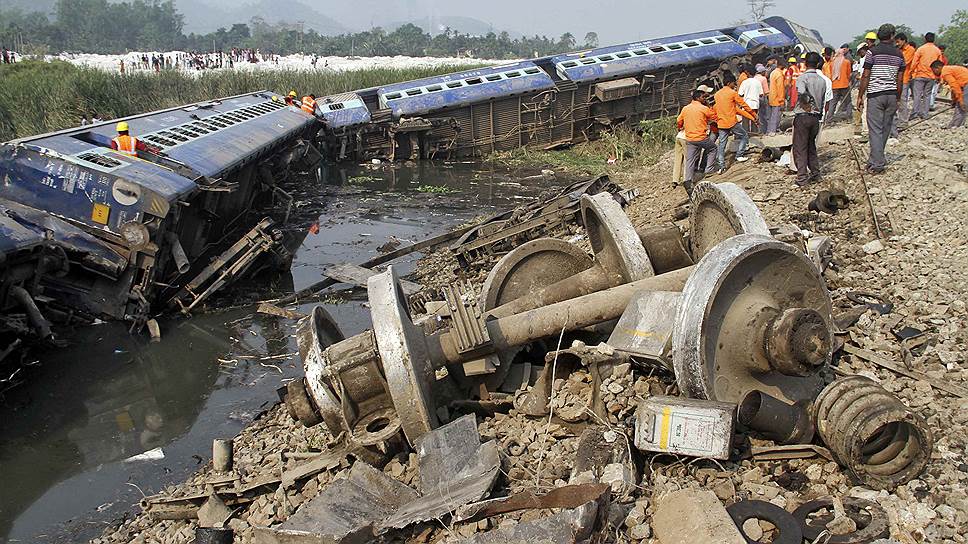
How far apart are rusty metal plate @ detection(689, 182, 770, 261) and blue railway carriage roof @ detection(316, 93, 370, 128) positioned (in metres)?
14.9

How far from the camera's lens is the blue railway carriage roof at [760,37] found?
21.3m

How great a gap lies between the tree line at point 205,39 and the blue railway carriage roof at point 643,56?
160ft

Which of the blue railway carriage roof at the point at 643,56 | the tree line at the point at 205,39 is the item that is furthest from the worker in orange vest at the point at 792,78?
the tree line at the point at 205,39

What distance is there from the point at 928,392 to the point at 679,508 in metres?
1.90

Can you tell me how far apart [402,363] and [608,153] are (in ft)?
50.3

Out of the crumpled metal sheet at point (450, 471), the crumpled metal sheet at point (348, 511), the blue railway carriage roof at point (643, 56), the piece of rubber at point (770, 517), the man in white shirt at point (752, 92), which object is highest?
the blue railway carriage roof at point (643, 56)

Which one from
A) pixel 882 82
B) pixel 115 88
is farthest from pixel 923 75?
pixel 115 88

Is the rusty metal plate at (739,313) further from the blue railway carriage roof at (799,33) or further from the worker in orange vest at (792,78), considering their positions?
the blue railway carriage roof at (799,33)

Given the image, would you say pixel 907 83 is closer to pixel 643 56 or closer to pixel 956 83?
pixel 956 83

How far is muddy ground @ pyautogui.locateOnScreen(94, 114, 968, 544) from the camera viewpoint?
134 inches

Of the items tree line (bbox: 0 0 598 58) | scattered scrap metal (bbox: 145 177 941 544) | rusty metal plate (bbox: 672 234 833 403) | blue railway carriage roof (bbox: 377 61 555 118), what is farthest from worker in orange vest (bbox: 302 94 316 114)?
tree line (bbox: 0 0 598 58)

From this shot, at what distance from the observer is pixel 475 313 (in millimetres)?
4613

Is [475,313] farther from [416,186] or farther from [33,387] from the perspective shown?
[416,186]

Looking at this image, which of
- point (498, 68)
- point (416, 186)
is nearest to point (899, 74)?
point (416, 186)
